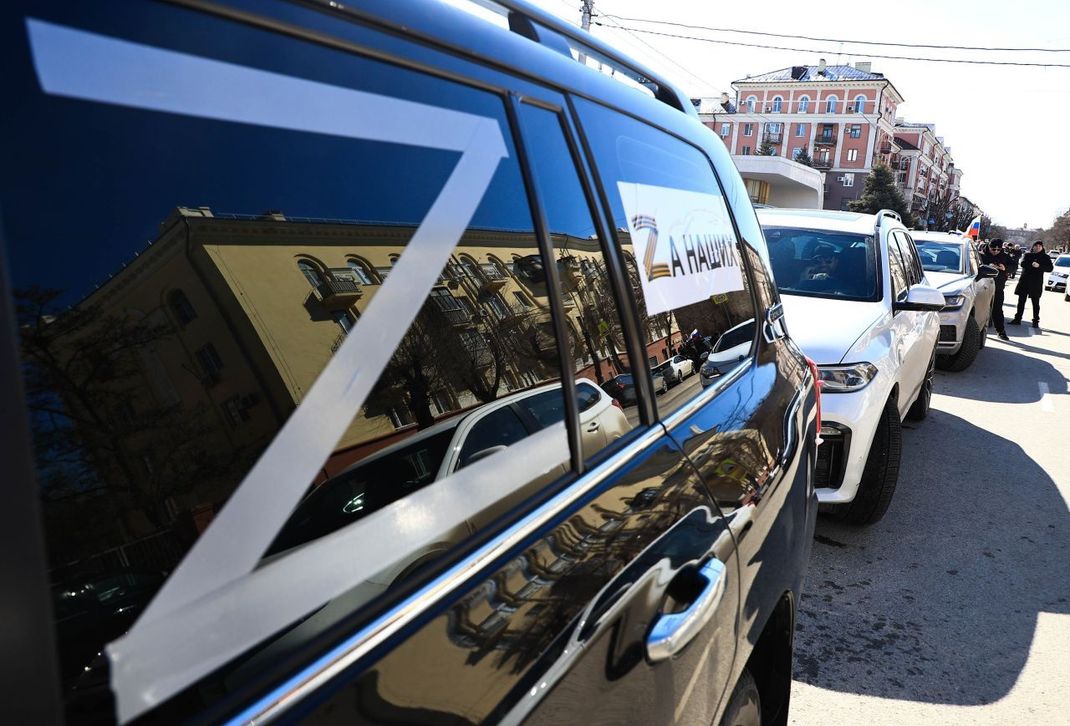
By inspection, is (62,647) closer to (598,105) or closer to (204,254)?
(204,254)

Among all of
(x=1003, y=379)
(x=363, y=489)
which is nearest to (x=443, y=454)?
(x=363, y=489)

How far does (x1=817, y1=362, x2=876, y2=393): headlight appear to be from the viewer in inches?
168

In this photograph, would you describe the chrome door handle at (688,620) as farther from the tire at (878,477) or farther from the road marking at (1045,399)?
the road marking at (1045,399)

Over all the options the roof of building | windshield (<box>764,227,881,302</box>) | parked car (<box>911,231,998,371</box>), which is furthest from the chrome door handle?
the roof of building

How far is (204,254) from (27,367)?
0.69 ft

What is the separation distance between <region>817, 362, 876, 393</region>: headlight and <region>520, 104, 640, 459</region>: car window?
123 inches

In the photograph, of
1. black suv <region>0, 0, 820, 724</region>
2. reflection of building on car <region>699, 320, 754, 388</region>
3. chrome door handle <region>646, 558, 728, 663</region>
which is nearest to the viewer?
black suv <region>0, 0, 820, 724</region>

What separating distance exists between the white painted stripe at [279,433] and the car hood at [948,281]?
9.67m

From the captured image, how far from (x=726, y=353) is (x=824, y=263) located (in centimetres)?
407

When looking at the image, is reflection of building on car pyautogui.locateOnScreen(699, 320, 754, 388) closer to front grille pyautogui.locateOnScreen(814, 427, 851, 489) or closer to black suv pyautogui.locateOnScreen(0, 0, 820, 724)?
black suv pyautogui.locateOnScreen(0, 0, 820, 724)

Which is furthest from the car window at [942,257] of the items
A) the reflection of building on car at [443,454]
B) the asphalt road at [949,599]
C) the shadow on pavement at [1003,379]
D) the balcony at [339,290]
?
the balcony at [339,290]

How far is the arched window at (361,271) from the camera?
0.91m

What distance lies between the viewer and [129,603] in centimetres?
67

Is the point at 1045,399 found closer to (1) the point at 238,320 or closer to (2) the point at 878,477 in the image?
(2) the point at 878,477
